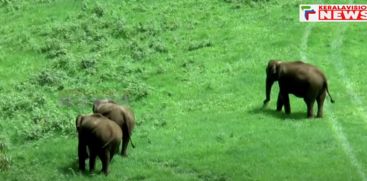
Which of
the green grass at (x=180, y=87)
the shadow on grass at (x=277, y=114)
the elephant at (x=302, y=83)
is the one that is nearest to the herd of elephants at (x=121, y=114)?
the elephant at (x=302, y=83)

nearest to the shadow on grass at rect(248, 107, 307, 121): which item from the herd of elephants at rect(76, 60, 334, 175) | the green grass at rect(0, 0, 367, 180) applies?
the green grass at rect(0, 0, 367, 180)

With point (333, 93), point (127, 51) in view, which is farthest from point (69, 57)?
point (333, 93)

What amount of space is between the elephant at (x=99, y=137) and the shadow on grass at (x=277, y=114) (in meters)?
6.43

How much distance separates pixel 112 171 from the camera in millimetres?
23344

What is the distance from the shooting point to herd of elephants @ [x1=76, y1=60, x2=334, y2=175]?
22703 millimetres

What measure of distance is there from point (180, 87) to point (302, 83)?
6.74 m

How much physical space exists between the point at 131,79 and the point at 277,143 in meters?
10.1

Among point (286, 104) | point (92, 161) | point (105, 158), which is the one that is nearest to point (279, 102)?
point (286, 104)

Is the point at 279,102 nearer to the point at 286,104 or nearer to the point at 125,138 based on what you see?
the point at 286,104

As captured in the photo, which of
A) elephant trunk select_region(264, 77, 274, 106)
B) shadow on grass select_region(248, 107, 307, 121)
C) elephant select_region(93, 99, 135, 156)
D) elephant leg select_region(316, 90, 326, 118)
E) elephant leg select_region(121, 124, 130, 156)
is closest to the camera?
elephant select_region(93, 99, 135, 156)

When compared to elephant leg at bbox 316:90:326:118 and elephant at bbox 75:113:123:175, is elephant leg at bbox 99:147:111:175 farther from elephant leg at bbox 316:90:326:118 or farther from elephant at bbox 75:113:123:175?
elephant leg at bbox 316:90:326:118

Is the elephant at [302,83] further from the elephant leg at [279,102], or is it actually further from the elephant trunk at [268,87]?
the elephant trunk at [268,87]

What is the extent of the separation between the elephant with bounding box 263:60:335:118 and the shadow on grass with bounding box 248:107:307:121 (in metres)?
0.21

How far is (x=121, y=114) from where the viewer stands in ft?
80.0
